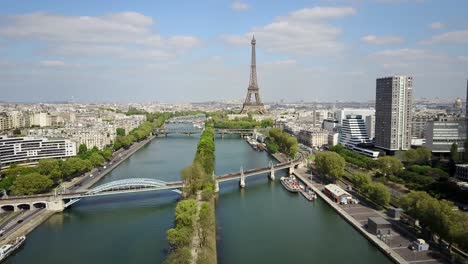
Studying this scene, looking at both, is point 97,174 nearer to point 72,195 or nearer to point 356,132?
point 72,195

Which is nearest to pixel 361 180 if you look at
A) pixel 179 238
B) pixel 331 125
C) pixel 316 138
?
pixel 179 238

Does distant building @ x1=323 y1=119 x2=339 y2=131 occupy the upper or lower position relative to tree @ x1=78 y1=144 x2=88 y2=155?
upper

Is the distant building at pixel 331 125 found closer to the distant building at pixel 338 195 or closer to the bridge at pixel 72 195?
the distant building at pixel 338 195

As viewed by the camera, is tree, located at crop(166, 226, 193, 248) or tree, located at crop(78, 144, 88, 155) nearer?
tree, located at crop(166, 226, 193, 248)

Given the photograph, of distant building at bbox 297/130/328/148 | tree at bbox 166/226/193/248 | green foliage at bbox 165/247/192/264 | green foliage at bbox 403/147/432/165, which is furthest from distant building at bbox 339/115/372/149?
green foliage at bbox 165/247/192/264

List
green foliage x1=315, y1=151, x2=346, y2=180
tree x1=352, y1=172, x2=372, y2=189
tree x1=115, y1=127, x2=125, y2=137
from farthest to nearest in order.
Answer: tree x1=115, y1=127, x2=125, y2=137 < green foliage x1=315, y1=151, x2=346, y2=180 < tree x1=352, y1=172, x2=372, y2=189

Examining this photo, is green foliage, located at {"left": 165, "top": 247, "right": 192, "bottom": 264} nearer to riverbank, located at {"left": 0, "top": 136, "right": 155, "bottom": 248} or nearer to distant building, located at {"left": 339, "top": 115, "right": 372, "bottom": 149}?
riverbank, located at {"left": 0, "top": 136, "right": 155, "bottom": 248}

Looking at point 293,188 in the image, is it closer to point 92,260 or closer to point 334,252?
point 334,252
